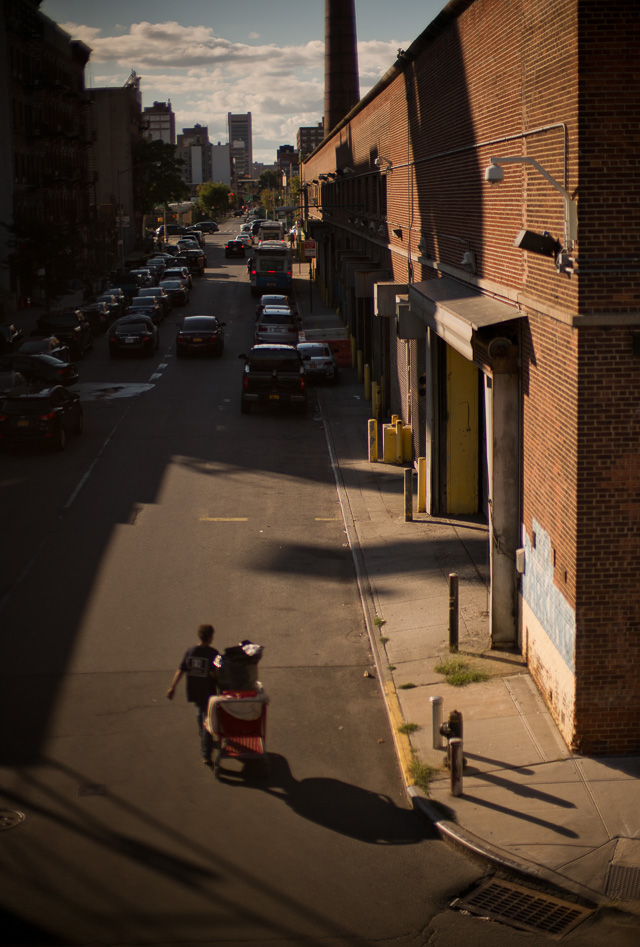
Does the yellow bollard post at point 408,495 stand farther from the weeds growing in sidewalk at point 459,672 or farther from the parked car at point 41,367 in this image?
the parked car at point 41,367

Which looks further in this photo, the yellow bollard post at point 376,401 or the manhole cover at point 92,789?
the yellow bollard post at point 376,401

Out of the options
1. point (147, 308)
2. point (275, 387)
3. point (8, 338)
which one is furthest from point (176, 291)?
point (275, 387)

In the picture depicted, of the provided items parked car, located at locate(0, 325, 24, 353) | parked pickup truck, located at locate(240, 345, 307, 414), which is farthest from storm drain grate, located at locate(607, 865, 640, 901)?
parked car, located at locate(0, 325, 24, 353)

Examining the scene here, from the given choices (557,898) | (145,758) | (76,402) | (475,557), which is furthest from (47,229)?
(557,898)

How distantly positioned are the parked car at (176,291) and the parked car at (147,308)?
809 cm

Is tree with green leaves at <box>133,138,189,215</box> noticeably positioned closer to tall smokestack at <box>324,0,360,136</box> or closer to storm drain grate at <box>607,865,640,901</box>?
tall smokestack at <box>324,0,360,136</box>

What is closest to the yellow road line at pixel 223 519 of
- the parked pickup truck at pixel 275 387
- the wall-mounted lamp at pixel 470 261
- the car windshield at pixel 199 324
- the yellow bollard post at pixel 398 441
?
the yellow bollard post at pixel 398 441

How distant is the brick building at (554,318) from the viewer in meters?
10.4

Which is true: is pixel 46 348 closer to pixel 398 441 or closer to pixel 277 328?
pixel 277 328

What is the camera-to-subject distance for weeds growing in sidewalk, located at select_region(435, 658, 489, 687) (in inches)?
507

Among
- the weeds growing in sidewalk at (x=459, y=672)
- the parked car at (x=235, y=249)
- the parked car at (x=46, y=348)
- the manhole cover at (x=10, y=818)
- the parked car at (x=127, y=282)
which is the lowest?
the manhole cover at (x=10, y=818)

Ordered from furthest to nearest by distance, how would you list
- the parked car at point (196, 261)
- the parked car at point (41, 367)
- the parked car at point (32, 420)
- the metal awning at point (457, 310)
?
the parked car at point (196, 261)
the parked car at point (41, 367)
the parked car at point (32, 420)
the metal awning at point (457, 310)

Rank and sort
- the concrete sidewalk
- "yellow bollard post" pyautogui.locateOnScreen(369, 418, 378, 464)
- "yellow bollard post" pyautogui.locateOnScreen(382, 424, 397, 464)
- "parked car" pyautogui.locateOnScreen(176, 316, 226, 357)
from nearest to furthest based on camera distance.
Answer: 1. the concrete sidewalk
2. "yellow bollard post" pyautogui.locateOnScreen(382, 424, 397, 464)
3. "yellow bollard post" pyautogui.locateOnScreen(369, 418, 378, 464)
4. "parked car" pyautogui.locateOnScreen(176, 316, 226, 357)

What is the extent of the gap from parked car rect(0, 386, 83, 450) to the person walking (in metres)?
16.3
